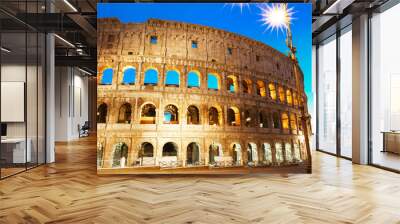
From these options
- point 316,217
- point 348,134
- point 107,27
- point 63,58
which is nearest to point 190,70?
point 107,27

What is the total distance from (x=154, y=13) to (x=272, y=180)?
417 centimetres

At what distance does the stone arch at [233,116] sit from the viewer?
698cm

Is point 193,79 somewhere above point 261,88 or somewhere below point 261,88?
above

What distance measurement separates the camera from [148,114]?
681 centimetres

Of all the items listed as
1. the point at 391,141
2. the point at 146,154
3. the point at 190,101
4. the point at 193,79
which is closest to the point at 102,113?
the point at 146,154

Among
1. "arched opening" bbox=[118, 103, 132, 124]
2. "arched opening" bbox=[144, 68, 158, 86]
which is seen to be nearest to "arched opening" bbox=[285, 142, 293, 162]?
"arched opening" bbox=[144, 68, 158, 86]

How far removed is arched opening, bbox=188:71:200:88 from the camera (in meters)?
6.96

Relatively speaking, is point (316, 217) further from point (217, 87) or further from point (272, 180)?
point (217, 87)

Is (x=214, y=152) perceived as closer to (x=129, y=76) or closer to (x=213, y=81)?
Result: (x=213, y=81)

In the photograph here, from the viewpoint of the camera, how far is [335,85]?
1027cm

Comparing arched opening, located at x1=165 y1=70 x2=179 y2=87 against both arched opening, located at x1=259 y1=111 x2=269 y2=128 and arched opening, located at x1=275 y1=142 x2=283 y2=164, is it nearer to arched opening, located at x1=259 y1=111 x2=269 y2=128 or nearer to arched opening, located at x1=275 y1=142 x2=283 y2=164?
arched opening, located at x1=259 y1=111 x2=269 y2=128

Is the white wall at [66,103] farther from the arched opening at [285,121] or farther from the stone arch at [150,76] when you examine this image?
the arched opening at [285,121]

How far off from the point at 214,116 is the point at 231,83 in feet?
2.62

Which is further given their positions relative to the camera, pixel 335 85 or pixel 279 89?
pixel 335 85
